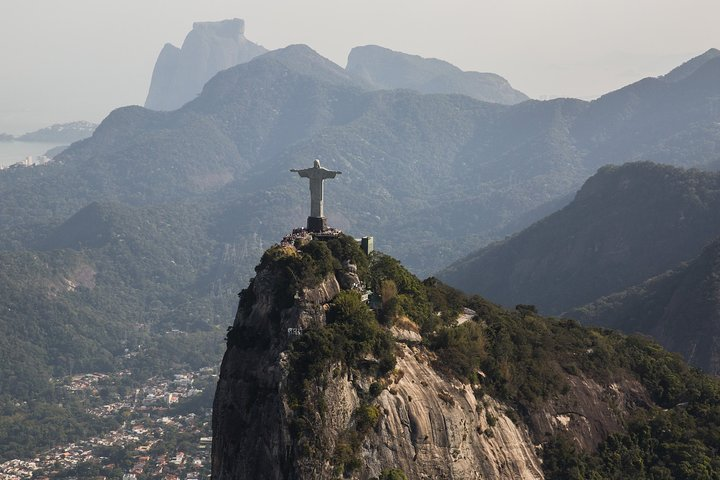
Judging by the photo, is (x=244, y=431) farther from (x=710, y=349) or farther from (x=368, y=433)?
(x=710, y=349)

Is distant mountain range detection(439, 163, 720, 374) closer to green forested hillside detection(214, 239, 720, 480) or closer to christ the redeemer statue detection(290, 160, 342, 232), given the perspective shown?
green forested hillside detection(214, 239, 720, 480)

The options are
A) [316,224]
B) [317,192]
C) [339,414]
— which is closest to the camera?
[339,414]

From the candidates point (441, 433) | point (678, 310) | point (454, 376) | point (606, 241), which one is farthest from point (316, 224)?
point (606, 241)

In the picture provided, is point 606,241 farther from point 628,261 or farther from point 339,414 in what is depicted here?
point 339,414

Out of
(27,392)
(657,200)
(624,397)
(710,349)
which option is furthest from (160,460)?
(657,200)

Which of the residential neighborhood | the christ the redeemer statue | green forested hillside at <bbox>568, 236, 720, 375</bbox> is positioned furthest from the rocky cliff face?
the residential neighborhood

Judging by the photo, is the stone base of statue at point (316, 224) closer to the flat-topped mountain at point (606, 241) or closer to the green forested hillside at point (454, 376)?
the green forested hillside at point (454, 376)

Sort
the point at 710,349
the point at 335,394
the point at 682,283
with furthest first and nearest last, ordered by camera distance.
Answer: the point at 682,283
the point at 710,349
the point at 335,394
